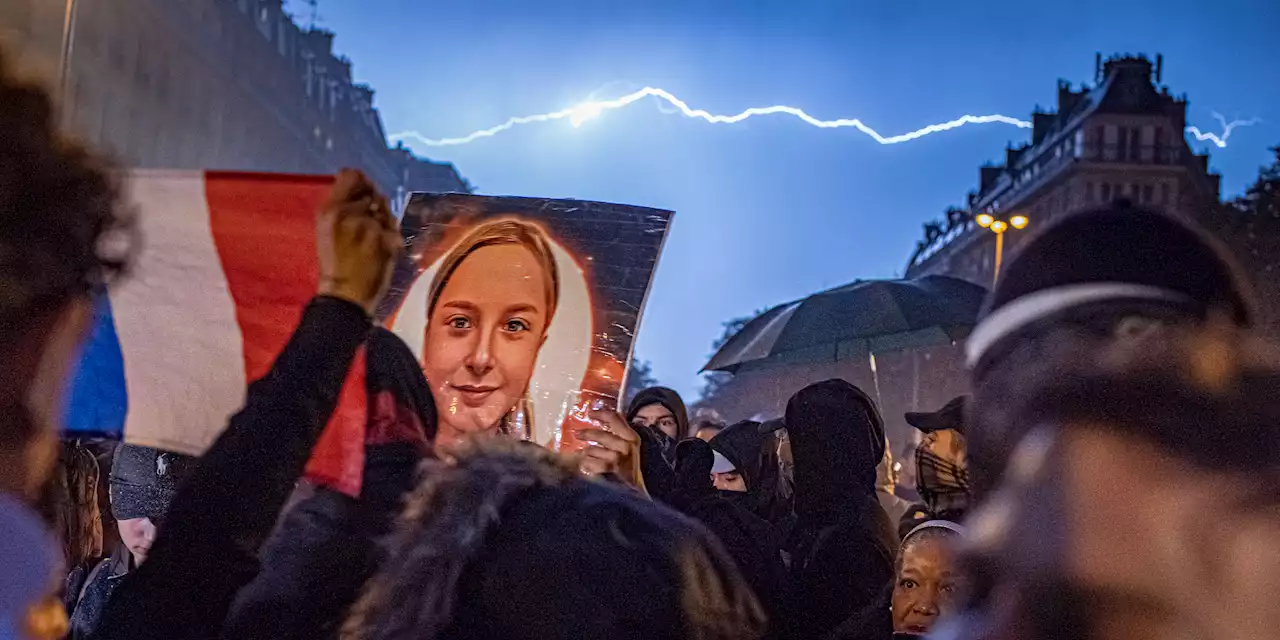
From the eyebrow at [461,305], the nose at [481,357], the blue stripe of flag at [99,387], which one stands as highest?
the eyebrow at [461,305]

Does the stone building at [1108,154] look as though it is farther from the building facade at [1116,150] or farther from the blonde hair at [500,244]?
the blonde hair at [500,244]

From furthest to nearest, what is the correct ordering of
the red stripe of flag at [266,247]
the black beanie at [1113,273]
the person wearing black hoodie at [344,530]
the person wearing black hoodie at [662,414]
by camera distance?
the person wearing black hoodie at [662,414]
the red stripe of flag at [266,247]
the person wearing black hoodie at [344,530]
the black beanie at [1113,273]

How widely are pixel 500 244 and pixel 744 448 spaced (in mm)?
2862

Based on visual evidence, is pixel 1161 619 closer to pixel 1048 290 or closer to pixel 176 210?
pixel 1048 290

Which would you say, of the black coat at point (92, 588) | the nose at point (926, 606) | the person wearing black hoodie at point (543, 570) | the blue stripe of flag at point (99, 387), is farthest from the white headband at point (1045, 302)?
the black coat at point (92, 588)

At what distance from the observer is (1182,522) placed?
1065 mm

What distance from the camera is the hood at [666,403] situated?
16.8 feet

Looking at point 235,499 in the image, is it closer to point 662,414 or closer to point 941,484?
point 941,484

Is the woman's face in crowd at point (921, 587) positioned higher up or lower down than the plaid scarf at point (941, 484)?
lower down

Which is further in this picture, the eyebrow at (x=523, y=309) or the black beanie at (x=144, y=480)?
the black beanie at (x=144, y=480)

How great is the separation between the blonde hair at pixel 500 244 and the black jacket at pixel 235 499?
29.0 inches

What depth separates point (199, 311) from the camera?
238 cm

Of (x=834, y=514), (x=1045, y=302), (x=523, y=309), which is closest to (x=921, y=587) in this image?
(x=834, y=514)

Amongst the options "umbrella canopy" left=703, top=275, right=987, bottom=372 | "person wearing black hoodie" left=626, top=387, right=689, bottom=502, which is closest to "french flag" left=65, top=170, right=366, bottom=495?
"person wearing black hoodie" left=626, top=387, right=689, bottom=502
